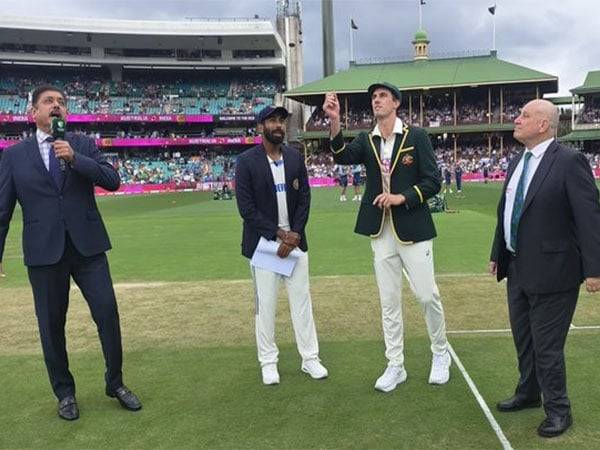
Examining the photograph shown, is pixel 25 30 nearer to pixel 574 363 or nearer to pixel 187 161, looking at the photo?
pixel 187 161

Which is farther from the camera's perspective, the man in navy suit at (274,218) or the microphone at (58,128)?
the man in navy suit at (274,218)

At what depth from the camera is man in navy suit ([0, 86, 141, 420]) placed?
15.0ft

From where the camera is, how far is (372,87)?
507cm

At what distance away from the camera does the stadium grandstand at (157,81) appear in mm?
61438

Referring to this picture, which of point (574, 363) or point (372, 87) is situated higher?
point (372, 87)

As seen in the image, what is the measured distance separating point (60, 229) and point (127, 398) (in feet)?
4.82

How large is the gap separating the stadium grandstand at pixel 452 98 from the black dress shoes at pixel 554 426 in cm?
4956

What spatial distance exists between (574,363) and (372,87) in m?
3.14

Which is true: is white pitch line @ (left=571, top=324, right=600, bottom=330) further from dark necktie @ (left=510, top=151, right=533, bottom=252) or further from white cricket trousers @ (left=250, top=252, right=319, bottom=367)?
white cricket trousers @ (left=250, top=252, right=319, bottom=367)

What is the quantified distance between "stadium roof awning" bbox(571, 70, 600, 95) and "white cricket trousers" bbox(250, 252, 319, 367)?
191 ft

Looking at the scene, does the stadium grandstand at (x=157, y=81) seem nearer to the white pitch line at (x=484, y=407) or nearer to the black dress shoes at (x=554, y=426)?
the white pitch line at (x=484, y=407)

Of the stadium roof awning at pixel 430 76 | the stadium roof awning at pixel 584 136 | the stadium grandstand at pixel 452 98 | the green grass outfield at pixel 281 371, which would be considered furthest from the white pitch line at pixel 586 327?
the stadium roof awning at pixel 584 136

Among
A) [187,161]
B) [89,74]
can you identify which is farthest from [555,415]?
[89,74]

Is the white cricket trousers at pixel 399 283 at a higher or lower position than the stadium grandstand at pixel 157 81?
lower
